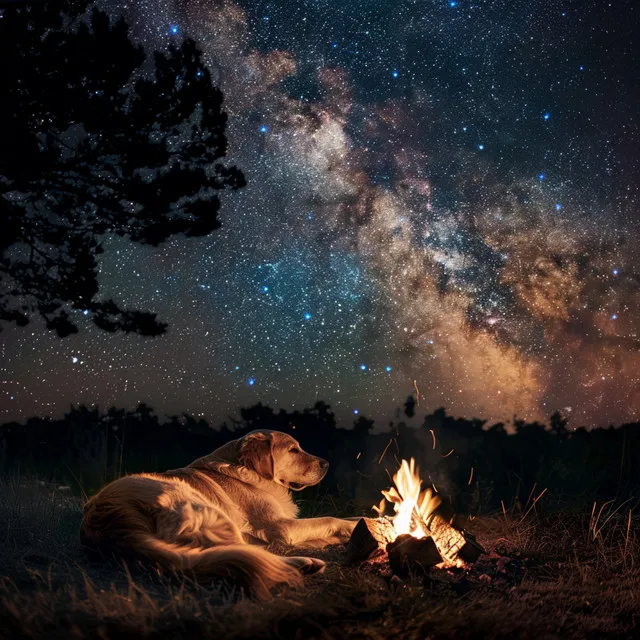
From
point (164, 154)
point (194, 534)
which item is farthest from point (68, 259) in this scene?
point (194, 534)

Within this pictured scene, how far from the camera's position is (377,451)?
1101 cm

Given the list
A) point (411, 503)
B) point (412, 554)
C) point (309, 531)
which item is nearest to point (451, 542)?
point (411, 503)

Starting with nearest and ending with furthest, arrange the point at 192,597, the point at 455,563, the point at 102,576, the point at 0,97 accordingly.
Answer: the point at 192,597, the point at 102,576, the point at 455,563, the point at 0,97

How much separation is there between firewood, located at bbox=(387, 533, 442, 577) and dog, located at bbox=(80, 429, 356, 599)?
63 centimetres

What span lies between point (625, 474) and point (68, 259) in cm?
932

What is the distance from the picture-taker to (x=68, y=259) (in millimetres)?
11930

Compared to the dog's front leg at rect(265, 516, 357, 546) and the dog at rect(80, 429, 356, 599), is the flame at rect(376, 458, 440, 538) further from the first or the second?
the dog at rect(80, 429, 356, 599)

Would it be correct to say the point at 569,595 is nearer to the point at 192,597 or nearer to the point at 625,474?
the point at 192,597

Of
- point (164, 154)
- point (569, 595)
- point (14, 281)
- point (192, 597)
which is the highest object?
point (164, 154)

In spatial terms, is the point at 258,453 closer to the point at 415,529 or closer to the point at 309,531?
the point at 309,531

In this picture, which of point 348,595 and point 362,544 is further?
point 362,544

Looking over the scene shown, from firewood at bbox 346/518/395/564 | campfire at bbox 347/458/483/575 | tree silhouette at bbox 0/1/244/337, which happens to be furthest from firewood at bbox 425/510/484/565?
tree silhouette at bbox 0/1/244/337

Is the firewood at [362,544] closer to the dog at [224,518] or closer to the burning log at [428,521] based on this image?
the burning log at [428,521]

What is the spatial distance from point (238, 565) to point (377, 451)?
6739 mm
